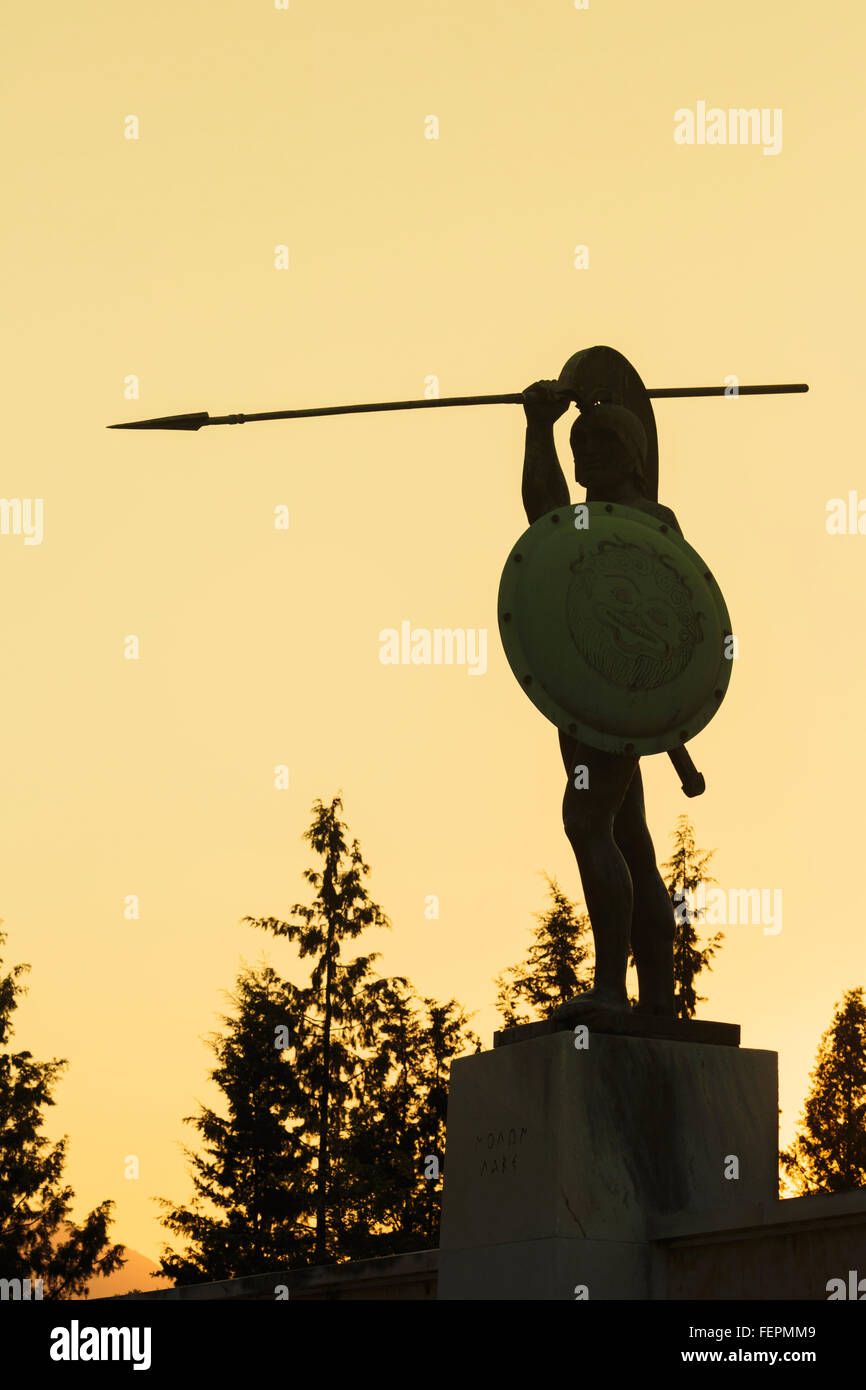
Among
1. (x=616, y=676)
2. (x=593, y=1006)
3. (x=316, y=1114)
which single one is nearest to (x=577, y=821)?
(x=616, y=676)

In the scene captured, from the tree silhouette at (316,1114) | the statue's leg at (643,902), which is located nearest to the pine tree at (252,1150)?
the tree silhouette at (316,1114)

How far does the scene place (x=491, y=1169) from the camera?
8961mm

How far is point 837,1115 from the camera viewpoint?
4241 cm

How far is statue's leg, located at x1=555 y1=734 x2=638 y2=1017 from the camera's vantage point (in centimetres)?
917

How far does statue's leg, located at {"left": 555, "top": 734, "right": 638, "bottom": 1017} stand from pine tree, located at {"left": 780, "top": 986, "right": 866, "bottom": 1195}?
32.5 meters

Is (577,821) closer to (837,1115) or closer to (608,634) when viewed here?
(608,634)

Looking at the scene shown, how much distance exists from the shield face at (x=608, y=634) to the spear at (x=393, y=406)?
2.77 feet

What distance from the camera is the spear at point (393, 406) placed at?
9875mm

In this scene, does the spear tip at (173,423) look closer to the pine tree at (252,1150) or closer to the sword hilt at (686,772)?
the sword hilt at (686,772)

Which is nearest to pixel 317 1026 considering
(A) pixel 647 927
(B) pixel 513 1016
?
(B) pixel 513 1016

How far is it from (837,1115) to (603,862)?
35.4 metres

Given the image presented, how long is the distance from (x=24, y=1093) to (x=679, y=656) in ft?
90.3
